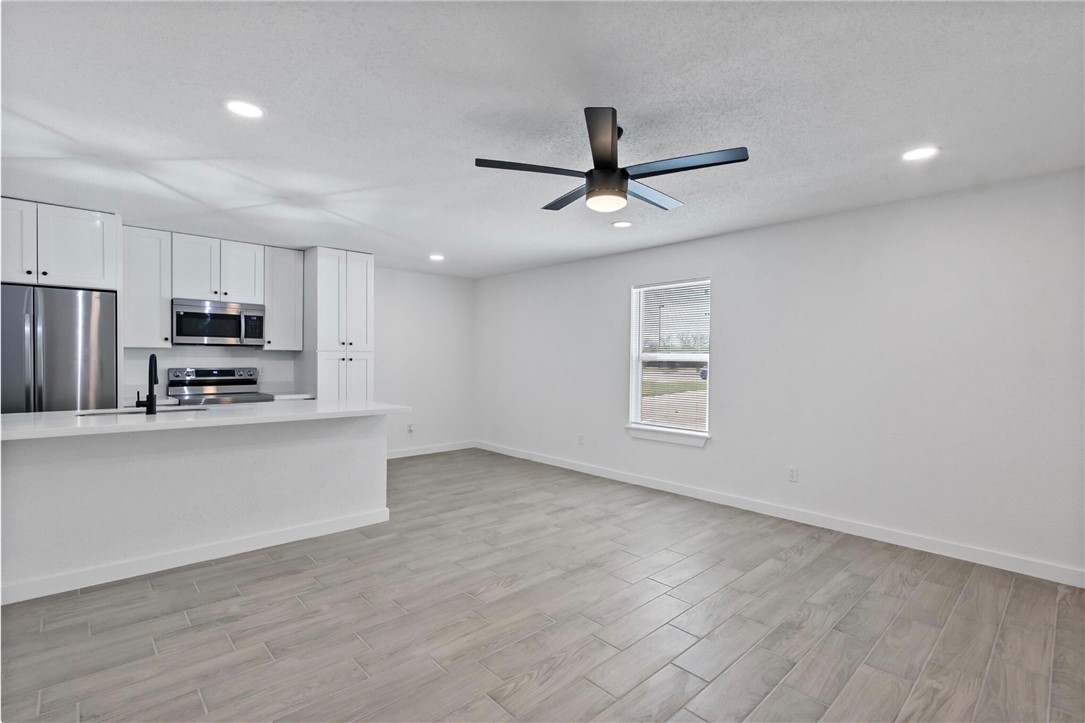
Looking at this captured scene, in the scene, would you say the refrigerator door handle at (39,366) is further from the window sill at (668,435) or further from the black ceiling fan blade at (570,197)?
the window sill at (668,435)

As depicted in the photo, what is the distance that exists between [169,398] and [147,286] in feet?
3.48

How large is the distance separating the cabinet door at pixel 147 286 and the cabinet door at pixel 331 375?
4.41 feet

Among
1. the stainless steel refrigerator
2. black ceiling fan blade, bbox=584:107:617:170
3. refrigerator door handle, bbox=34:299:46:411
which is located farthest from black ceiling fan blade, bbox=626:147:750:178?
refrigerator door handle, bbox=34:299:46:411

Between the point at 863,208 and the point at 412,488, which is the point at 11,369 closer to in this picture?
the point at 412,488

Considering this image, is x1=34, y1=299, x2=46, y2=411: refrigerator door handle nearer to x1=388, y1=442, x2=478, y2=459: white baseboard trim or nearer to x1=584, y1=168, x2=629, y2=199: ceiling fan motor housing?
x1=388, y1=442, x2=478, y2=459: white baseboard trim

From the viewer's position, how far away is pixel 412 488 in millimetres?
5188

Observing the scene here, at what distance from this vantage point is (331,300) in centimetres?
559

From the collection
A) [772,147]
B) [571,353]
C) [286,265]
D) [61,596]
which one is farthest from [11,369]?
[772,147]

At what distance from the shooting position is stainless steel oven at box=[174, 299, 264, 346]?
4.97m

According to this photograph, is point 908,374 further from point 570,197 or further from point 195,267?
point 195,267

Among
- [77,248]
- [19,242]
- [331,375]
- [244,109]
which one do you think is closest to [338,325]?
[331,375]

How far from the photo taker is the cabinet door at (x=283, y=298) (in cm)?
549

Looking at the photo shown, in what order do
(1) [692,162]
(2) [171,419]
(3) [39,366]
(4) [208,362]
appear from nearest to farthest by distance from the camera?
1. (1) [692,162]
2. (2) [171,419]
3. (3) [39,366]
4. (4) [208,362]

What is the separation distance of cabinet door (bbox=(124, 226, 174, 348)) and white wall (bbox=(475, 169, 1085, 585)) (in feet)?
14.5
